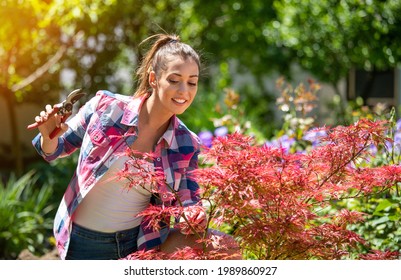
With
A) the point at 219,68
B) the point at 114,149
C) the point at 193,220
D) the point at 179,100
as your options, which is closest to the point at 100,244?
the point at 114,149

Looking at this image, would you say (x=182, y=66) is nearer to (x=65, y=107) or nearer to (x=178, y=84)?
(x=178, y=84)

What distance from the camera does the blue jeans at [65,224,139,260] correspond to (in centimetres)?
341

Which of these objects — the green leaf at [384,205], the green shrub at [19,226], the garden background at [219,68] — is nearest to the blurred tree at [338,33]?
the garden background at [219,68]

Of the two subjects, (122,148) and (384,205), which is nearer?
(122,148)

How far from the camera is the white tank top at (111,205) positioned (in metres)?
3.34

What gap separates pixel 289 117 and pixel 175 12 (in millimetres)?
6698

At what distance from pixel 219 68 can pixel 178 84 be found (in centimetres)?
977

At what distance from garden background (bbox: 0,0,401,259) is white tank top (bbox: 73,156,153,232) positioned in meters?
1.36

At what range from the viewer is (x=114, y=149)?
10.8 feet

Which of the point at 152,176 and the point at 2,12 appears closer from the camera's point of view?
the point at 152,176

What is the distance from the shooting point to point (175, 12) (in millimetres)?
12023

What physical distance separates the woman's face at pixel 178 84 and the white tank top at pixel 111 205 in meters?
0.31

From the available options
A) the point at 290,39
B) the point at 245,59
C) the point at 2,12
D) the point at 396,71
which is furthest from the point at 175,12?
the point at 2,12
